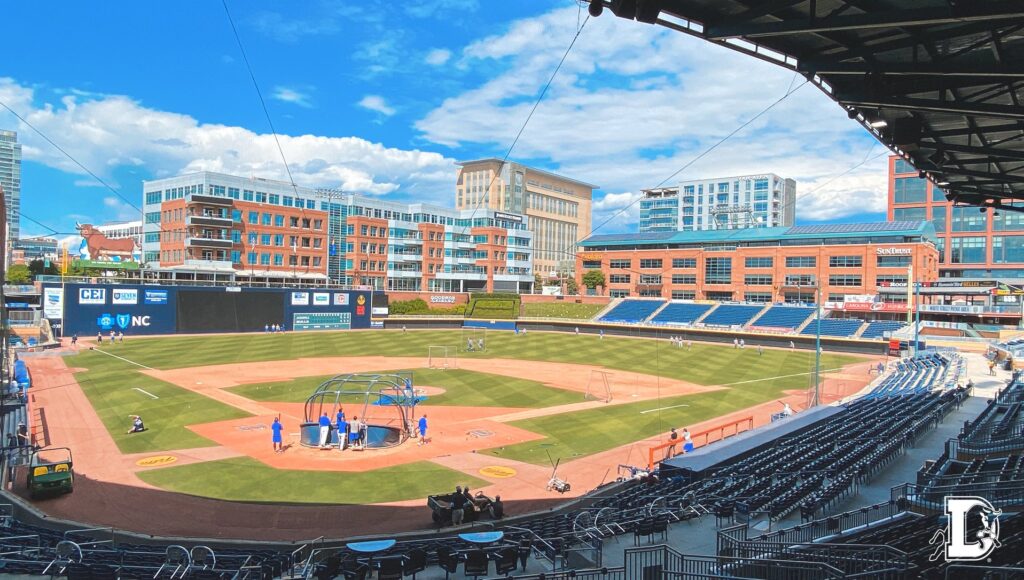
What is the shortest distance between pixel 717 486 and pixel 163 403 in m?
29.3

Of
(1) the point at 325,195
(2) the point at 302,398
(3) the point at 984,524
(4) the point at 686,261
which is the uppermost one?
(1) the point at 325,195

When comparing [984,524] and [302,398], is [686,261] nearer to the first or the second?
[302,398]

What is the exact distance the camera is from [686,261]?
104m

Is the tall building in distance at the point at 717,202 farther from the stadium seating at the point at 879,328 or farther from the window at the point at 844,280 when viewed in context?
the stadium seating at the point at 879,328

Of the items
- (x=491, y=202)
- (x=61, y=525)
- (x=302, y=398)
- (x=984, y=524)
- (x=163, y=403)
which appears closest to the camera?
(x=984, y=524)

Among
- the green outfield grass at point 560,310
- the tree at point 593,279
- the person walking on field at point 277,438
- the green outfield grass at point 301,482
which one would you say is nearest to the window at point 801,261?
the green outfield grass at point 560,310

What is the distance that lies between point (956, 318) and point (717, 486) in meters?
81.5

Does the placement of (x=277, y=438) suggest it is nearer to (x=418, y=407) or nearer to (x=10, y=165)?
(x=418, y=407)

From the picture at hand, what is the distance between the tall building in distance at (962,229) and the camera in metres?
94.7

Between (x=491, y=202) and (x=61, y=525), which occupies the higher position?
(x=491, y=202)

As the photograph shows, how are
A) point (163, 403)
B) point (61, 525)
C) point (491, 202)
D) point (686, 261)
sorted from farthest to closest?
point (491, 202) → point (686, 261) → point (163, 403) → point (61, 525)

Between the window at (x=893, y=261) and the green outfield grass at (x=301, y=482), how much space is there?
81.2 metres

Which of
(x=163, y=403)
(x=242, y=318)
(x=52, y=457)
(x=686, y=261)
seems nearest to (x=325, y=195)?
(x=242, y=318)

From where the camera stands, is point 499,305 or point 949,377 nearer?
point 949,377
